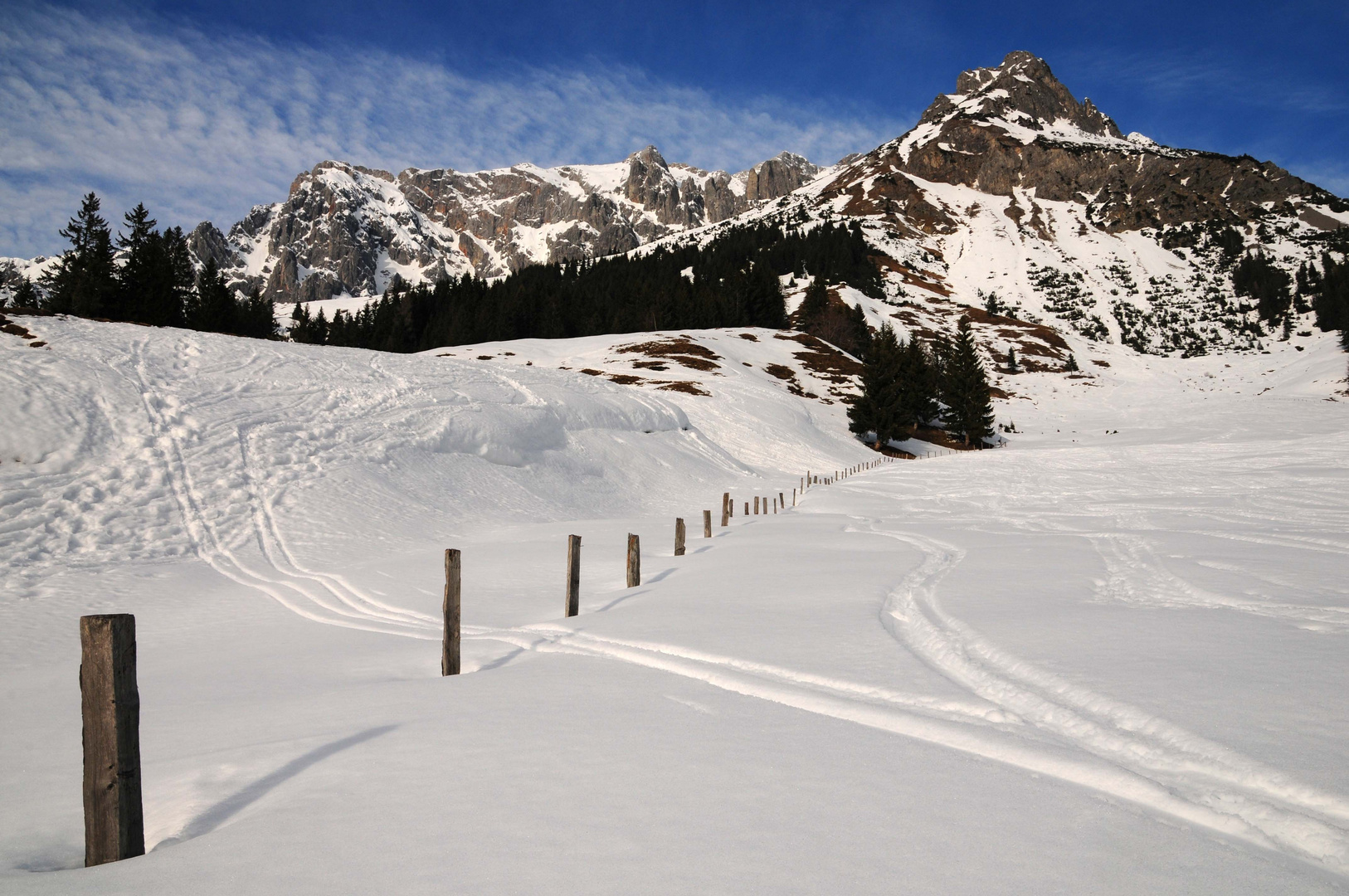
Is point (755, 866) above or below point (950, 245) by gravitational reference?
below

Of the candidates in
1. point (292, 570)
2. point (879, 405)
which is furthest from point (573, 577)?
point (879, 405)

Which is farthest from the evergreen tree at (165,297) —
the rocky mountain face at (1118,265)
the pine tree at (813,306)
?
the rocky mountain face at (1118,265)

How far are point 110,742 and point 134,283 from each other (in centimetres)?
6936

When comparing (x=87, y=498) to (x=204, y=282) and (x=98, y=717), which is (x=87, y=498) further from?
(x=204, y=282)

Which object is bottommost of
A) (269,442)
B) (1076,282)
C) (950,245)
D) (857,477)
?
(857,477)

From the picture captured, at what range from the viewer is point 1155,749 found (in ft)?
14.9

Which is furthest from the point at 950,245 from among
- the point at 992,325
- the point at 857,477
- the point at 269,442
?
the point at 269,442

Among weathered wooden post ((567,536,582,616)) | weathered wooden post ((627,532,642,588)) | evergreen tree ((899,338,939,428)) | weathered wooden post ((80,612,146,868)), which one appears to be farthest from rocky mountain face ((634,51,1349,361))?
weathered wooden post ((80,612,146,868))

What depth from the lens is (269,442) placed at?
76.4 feet

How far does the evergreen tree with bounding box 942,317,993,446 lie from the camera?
230 feet

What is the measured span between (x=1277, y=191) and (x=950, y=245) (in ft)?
349

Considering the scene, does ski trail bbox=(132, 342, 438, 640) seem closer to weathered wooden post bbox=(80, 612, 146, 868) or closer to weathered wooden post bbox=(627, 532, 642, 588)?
weathered wooden post bbox=(627, 532, 642, 588)

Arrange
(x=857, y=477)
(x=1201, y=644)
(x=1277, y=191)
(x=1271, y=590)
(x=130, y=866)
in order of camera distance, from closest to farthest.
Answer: (x=130, y=866) < (x=1201, y=644) < (x=1271, y=590) < (x=857, y=477) < (x=1277, y=191)

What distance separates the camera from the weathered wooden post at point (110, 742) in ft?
12.4
